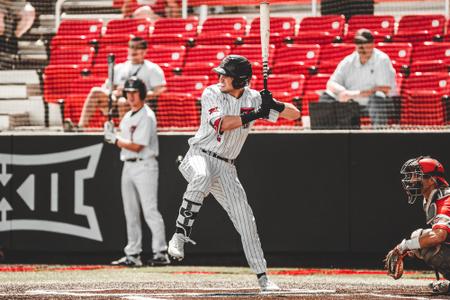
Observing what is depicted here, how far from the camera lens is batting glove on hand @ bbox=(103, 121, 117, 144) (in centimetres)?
1148

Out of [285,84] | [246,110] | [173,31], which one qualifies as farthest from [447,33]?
[246,110]

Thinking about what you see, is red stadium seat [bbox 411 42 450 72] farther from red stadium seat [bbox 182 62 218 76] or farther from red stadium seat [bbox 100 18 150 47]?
red stadium seat [bbox 100 18 150 47]

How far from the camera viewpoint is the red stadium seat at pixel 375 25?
43.5 feet

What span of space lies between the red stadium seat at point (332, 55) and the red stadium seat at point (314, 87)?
22cm

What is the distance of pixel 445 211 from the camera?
7309mm

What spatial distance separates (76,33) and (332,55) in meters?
3.76

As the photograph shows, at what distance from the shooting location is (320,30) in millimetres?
13859

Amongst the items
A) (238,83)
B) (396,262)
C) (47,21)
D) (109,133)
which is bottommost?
(396,262)

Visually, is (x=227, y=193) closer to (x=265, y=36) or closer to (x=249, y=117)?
(x=249, y=117)

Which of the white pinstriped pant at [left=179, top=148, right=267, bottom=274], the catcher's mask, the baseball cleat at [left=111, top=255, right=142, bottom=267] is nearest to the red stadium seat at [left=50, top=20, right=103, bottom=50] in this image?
the baseball cleat at [left=111, top=255, right=142, bottom=267]

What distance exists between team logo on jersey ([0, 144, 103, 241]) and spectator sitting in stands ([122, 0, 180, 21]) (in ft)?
11.3

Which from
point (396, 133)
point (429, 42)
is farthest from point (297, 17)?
point (396, 133)

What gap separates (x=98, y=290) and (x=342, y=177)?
420 centimetres

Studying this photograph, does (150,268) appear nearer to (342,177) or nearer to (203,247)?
(203,247)
